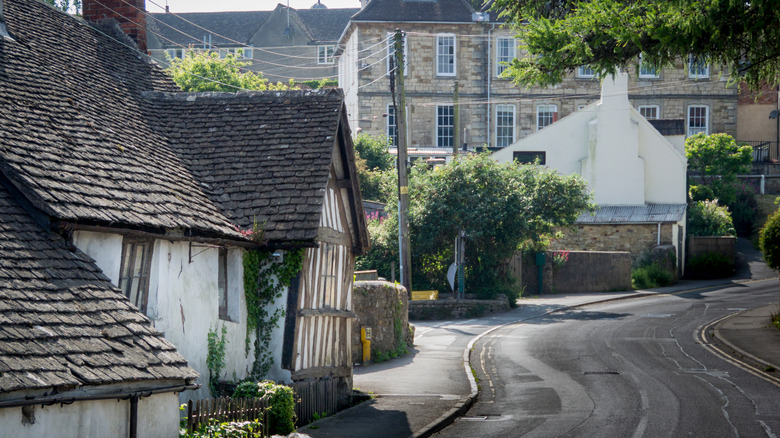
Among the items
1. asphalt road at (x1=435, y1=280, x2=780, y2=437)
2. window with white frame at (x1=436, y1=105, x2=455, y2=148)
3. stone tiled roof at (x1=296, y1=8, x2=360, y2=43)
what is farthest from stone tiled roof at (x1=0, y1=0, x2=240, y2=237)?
stone tiled roof at (x1=296, y1=8, x2=360, y2=43)

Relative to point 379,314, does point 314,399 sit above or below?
below

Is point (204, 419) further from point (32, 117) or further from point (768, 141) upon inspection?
point (768, 141)

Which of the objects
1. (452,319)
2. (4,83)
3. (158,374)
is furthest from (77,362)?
→ (452,319)

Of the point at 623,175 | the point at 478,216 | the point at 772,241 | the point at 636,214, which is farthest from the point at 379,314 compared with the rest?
the point at 623,175

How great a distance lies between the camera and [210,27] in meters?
72.2

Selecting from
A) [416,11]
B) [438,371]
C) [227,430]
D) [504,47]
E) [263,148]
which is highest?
[416,11]

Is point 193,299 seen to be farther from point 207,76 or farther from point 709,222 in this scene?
point 709,222

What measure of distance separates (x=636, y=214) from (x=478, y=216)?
43.7 ft

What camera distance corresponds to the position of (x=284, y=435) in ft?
41.7

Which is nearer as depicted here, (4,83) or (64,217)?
(64,217)

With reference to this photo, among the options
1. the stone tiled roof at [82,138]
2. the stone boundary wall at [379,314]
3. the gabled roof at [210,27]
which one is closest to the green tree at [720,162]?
the stone boundary wall at [379,314]

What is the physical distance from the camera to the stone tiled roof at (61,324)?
8.11m

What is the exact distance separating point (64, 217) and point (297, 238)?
4.63 meters

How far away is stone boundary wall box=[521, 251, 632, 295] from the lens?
4044 centimetres
